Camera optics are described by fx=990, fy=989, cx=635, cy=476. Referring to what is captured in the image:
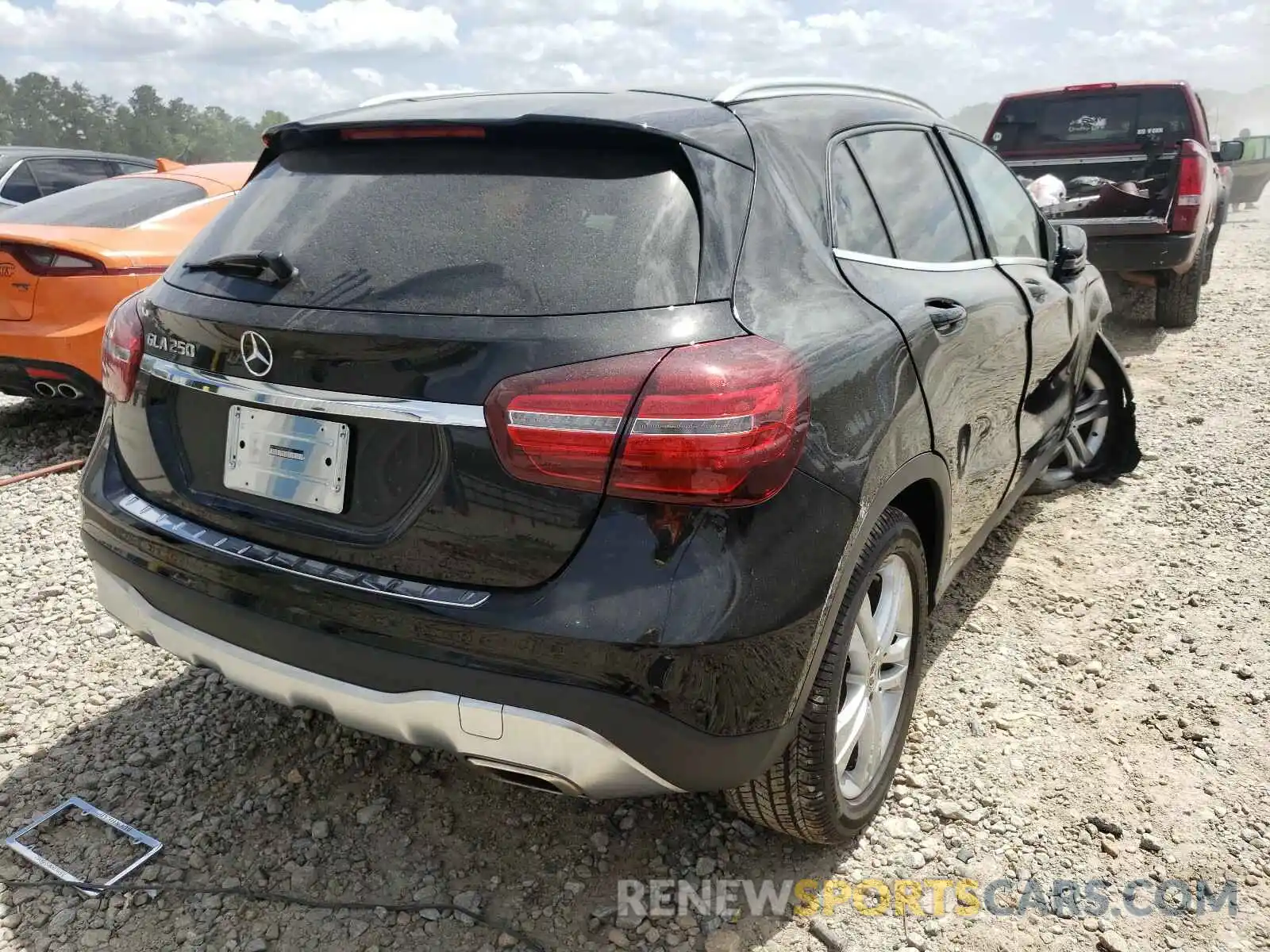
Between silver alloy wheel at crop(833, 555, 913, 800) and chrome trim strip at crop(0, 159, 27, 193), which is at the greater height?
chrome trim strip at crop(0, 159, 27, 193)

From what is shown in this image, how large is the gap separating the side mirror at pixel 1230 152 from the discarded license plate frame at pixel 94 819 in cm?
931

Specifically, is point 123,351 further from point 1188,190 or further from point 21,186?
point 21,186

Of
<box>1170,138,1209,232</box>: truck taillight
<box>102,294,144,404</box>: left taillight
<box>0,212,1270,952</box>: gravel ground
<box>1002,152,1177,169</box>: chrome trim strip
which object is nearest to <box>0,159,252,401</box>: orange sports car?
<box>0,212,1270,952</box>: gravel ground

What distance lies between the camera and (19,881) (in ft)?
7.38

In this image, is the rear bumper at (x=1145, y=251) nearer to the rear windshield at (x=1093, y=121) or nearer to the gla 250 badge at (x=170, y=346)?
the rear windshield at (x=1093, y=121)

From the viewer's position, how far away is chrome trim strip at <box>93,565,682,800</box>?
1.71 meters

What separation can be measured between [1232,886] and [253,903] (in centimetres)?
220

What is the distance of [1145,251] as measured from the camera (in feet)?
23.6

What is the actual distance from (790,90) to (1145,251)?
5.84 metres

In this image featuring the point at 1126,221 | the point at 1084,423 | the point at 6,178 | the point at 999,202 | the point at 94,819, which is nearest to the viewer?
the point at 94,819

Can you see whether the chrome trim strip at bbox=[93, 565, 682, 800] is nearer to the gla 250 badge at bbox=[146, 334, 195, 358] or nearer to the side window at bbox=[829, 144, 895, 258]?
the gla 250 badge at bbox=[146, 334, 195, 358]

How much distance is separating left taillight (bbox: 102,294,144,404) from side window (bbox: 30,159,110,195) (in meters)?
7.85

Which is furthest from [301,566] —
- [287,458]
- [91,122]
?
[91,122]

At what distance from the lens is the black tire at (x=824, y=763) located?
79.4 inches
